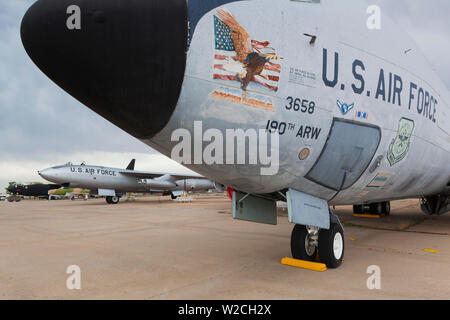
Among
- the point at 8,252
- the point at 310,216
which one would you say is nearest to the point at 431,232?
the point at 310,216

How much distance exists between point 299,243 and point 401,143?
223cm

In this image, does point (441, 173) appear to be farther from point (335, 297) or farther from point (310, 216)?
point (335, 297)

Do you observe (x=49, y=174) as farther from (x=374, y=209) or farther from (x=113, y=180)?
(x=374, y=209)

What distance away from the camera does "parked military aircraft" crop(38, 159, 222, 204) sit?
2398 centimetres

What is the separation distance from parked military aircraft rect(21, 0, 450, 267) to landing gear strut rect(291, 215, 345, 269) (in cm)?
2

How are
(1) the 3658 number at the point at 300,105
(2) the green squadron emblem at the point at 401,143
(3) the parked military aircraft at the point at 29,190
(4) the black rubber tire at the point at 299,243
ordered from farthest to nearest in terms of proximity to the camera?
(3) the parked military aircraft at the point at 29,190 < (4) the black rubber tire at the point at 299,243 < (2) the green squadron emblem at the point at 401,143 < (1) the 3658 number at the point at 300,105

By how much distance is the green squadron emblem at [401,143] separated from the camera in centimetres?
456

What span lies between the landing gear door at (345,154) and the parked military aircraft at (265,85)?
2cm

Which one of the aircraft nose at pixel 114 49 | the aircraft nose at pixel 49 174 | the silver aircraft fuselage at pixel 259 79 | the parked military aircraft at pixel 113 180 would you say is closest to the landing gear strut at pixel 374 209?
the silver aircraft fuselage at pixel 259 79

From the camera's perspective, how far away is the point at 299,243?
186 inches

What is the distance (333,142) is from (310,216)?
1017mm

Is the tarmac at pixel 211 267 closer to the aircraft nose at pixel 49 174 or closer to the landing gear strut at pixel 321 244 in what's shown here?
the landing gear strut at pixel 321 244

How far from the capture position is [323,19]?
373 cm

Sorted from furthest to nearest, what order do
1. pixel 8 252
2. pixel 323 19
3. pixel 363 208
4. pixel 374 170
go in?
pixel 363 208 → pixel 8 252 → pixel 374 170 → pixel 323 19
